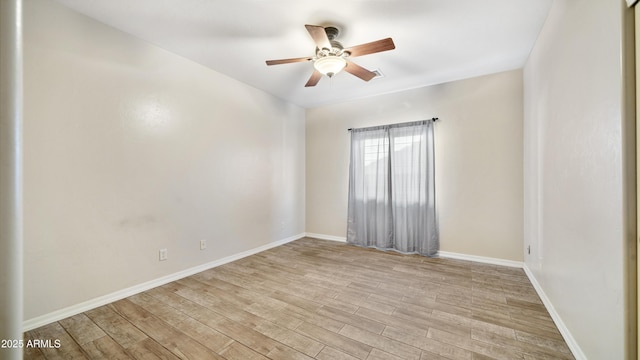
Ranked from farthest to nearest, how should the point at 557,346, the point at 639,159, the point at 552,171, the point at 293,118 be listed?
1. the point at 293,118
2. the point at 552,171
3. the point at 557,346
4. the point at 639,159

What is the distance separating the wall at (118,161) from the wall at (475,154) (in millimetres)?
2612

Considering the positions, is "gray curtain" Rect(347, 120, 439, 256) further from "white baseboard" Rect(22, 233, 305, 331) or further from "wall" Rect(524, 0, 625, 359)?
"white baseboard" Rect(22, 233, 305, 331)

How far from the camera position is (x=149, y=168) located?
2.64 m

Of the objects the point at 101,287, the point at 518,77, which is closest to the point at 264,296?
the point at 101,287

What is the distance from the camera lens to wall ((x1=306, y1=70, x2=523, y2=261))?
323 cm

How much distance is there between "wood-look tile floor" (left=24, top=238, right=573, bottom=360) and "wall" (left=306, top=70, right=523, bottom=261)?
522 millimetres

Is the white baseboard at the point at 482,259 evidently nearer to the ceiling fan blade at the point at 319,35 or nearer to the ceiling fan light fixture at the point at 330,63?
the ceiling fan light fixture at the point at 330,63

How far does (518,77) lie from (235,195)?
4122mm

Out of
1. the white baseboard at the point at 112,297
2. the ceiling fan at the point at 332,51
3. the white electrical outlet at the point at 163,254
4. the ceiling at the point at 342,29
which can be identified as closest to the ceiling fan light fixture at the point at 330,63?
the ceiling fan at the point at 332,51

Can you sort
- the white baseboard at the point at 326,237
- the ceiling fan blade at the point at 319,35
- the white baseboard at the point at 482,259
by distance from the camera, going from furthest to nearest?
the white baseboard at the point at 326,237
the white baseboard at the point at 482,259
the ceiling fan blade at the point at 319,35

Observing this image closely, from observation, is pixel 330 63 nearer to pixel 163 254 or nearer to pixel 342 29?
pixel 342 29

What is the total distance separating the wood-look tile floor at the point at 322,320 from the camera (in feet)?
5.57

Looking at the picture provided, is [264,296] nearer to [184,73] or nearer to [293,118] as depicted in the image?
[184,73]

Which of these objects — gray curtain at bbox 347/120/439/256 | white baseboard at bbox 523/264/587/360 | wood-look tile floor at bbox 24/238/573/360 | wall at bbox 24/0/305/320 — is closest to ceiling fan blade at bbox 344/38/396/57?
gray curtain at bbox 347/120/439/256
